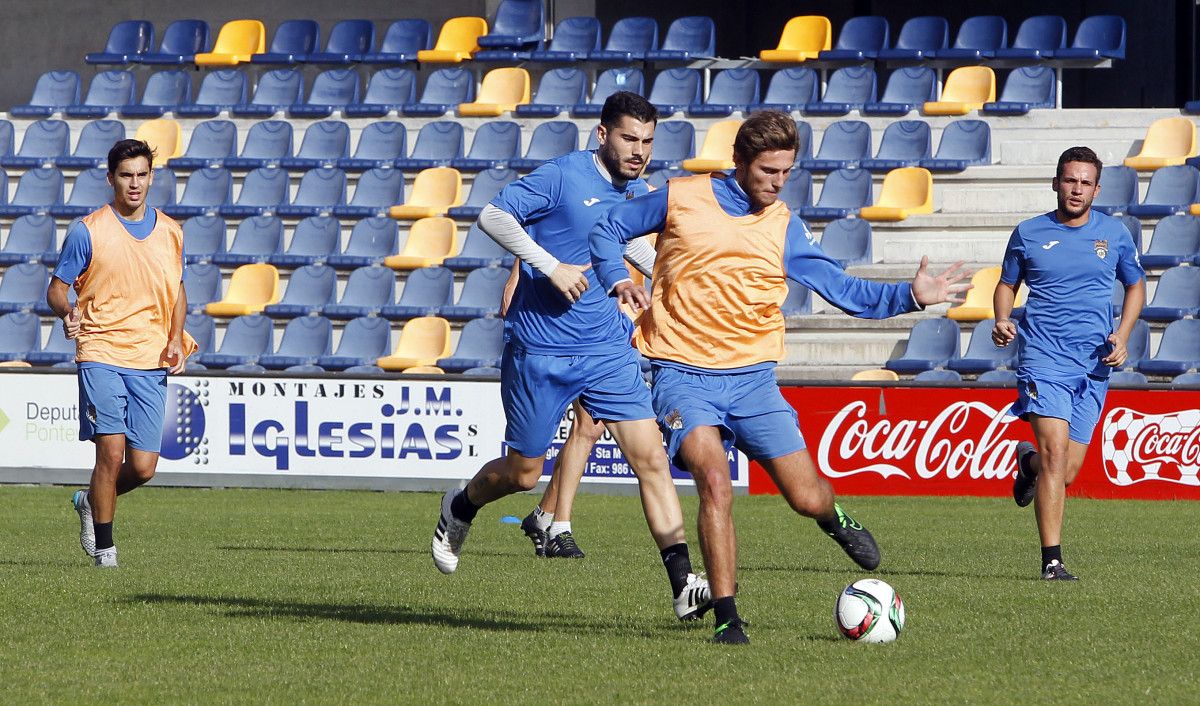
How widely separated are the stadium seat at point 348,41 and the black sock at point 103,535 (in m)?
15.7

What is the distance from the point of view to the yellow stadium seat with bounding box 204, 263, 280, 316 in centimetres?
2083

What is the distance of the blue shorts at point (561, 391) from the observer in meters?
7.76

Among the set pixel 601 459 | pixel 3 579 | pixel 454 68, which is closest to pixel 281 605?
pixel 3 579

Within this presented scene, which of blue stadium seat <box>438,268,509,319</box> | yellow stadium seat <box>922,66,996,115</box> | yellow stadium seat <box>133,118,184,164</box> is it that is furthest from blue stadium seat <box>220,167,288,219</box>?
yellow stadium seat <box>922,66,996,115</box>

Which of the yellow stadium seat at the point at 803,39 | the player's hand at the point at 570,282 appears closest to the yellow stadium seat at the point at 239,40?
the yellow stadium seat at the point at 803,39

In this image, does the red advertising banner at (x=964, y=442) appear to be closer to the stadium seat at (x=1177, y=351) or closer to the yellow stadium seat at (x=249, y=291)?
the stadium seat at (x=1177, y=351)

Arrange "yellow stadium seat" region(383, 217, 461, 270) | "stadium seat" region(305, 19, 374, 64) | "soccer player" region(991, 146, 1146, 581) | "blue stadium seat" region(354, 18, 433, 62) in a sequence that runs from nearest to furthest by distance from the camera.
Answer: "soccer player" region(991, 146, 1146, 581)
"yellow stadium seat" region(383, 217, 461, 270)
"blue stadium seat" region(354, 18, 433, 62)
"stadium seat" region(305, 19, 374, 64)

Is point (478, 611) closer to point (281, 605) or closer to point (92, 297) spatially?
point (281, 605)

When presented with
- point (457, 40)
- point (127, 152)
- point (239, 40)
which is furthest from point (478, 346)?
point (127, 152)

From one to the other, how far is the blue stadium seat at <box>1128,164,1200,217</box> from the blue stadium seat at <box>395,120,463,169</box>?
26.1 ft

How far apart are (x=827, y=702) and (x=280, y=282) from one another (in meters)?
17.1

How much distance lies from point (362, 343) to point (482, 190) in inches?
102

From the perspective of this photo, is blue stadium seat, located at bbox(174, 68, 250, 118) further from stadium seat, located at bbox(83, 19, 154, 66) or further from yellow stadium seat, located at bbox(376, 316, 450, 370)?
yellow stadium seat, located at bbox(376, 316, 450, 370)

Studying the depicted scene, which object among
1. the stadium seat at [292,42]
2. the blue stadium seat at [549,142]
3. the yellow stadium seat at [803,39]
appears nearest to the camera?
the blue stadium seat at [549,142]
